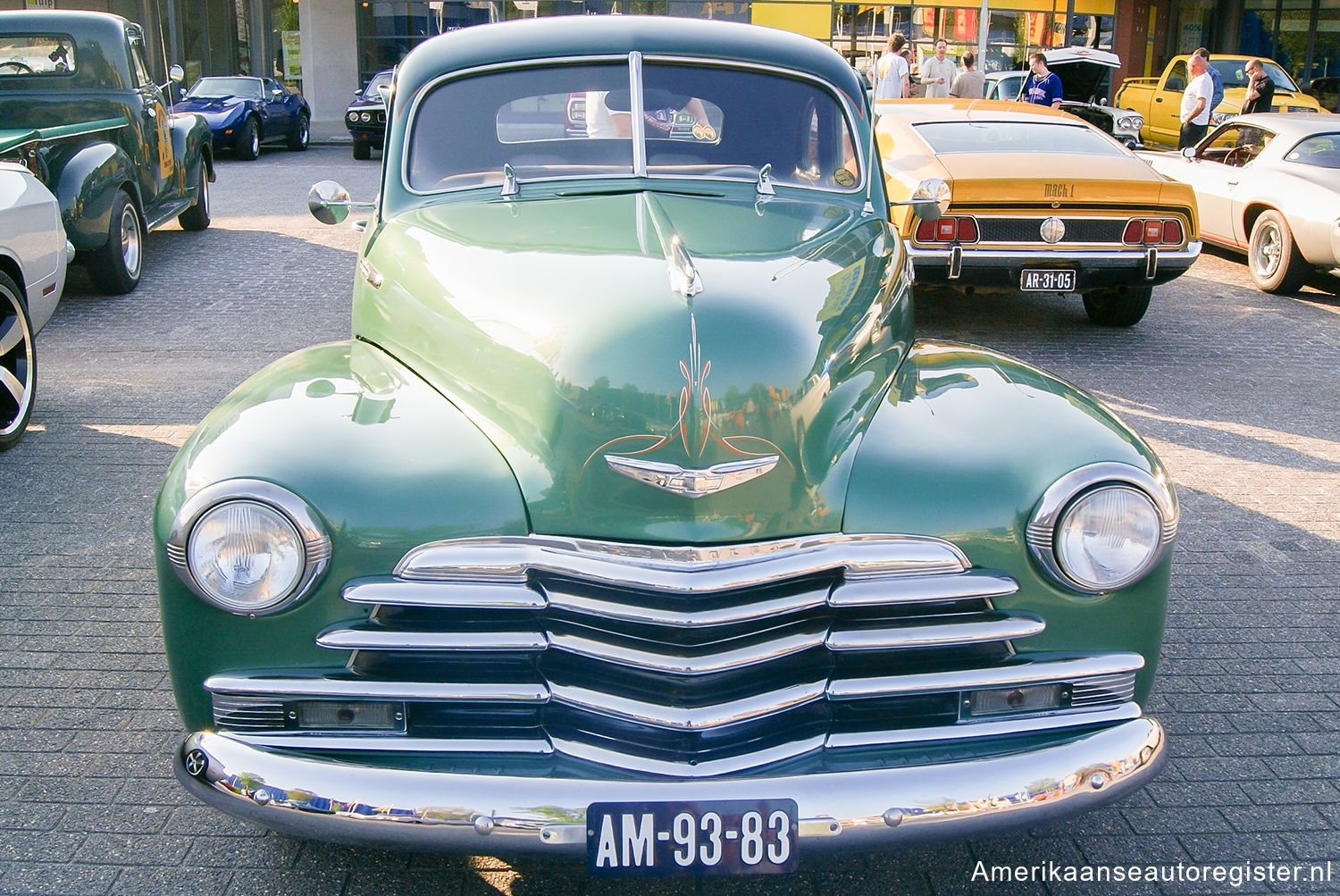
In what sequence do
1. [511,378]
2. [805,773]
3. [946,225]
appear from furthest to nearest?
[946,225]
[511,378]
[805,773]

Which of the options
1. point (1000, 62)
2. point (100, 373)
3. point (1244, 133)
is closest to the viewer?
point (100, 373)

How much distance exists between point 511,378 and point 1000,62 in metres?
27.1

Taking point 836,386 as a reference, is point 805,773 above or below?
below

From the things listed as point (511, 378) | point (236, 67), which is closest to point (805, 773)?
point (511, 378)

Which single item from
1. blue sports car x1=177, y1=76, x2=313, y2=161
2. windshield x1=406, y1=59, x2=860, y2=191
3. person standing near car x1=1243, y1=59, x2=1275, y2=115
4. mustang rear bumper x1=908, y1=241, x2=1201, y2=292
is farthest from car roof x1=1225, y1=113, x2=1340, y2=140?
blue sports car x1=177, y1=76, x2=313, y2=161

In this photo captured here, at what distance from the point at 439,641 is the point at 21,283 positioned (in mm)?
4575

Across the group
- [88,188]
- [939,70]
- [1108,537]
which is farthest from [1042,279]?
[939,70]

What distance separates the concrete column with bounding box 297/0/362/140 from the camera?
92.1ft

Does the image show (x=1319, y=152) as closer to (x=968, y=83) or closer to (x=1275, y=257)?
(x=1275, y=257)

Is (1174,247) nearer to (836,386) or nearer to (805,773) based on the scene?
(836,386)

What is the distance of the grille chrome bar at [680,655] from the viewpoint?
2.32 m

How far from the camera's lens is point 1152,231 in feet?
25.3

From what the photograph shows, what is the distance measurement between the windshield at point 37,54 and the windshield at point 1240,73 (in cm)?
1835

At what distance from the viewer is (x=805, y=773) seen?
2.26 meters
